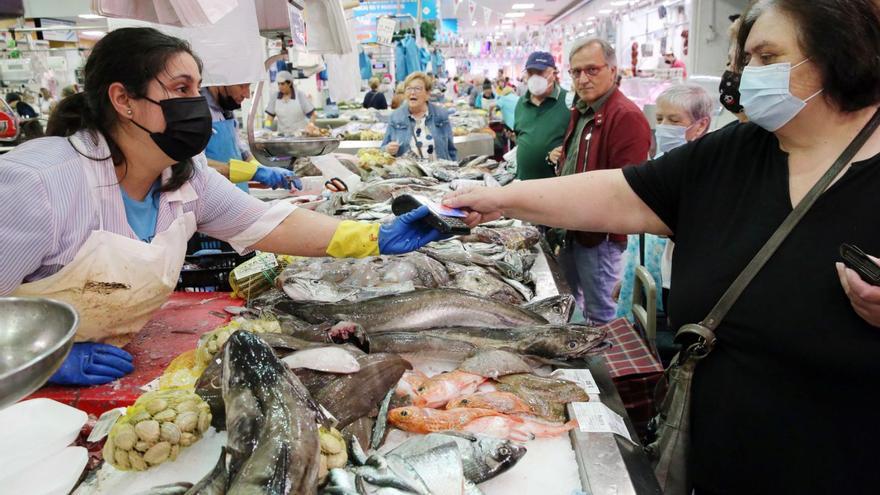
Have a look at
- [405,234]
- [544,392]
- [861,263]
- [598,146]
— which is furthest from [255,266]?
[598,146]

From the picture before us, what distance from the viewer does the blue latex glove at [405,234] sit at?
109 inches

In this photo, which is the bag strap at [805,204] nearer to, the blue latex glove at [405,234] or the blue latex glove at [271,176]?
the blue latex glove at [405,234]

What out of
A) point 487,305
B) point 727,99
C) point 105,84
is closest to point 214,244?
point 105,84

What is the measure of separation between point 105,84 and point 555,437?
6.73ft

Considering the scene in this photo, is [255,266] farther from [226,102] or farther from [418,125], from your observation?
[418,125]

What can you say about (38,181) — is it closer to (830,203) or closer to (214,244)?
(214,244)

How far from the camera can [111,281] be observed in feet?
7.40

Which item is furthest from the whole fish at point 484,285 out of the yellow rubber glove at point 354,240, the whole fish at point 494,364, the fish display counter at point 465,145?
the fish display counter at point 465,145

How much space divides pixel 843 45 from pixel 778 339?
760 mm

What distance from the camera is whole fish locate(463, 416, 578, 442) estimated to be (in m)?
1.81

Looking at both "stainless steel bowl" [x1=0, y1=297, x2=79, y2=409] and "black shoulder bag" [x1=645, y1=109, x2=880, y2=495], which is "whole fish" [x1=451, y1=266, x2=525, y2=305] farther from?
"stainless steel bowl" [x1=0, y1=297, x2=79, y2=409]

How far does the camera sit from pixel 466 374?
2.07 m

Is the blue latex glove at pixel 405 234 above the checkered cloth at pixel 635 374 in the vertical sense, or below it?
above

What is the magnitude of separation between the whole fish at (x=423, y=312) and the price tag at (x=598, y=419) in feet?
1.88
